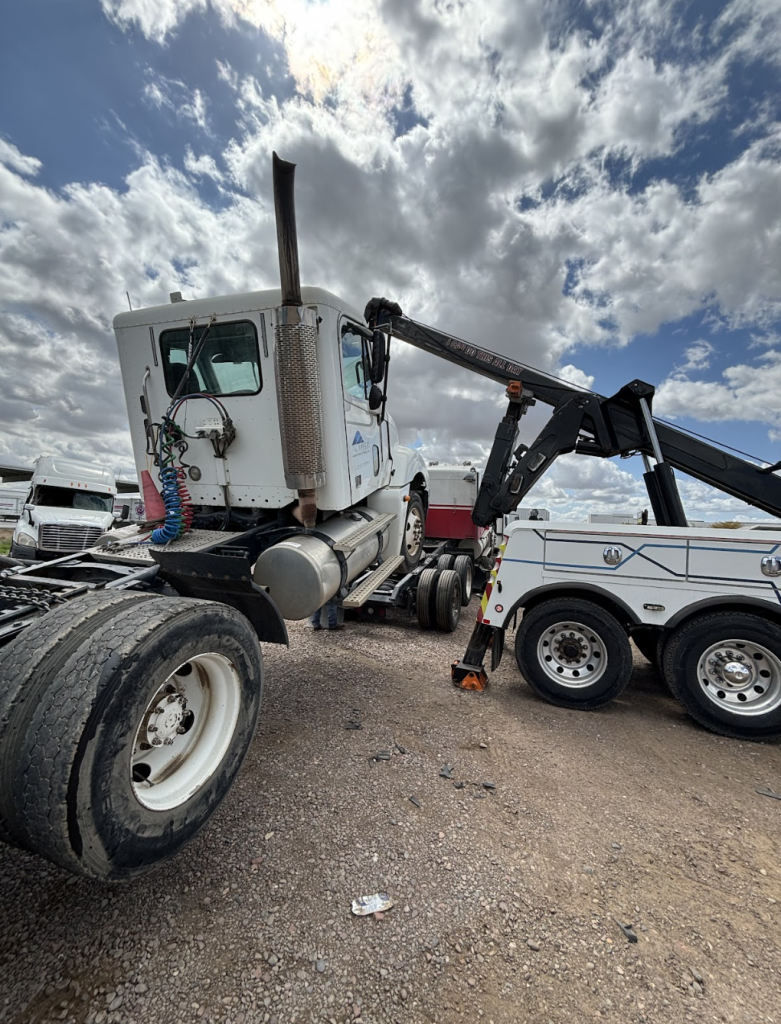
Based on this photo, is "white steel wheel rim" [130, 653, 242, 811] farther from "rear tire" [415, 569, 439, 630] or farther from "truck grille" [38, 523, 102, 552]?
"truck grille" [38, 523, 102, 552]

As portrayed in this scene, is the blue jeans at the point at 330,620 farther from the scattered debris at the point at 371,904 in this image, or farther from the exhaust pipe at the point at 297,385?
the scattered debris at the point at 371,904

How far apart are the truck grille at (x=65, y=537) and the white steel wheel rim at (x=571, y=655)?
9.54 metres

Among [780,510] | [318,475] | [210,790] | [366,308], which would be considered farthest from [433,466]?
[210,790]

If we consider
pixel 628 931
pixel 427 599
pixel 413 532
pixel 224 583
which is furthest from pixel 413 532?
pixel 628 931

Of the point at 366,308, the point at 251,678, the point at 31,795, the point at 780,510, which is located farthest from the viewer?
the point at 366,308

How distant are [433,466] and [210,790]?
32.8 feet

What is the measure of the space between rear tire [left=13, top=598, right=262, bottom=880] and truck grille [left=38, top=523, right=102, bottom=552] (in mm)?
9147

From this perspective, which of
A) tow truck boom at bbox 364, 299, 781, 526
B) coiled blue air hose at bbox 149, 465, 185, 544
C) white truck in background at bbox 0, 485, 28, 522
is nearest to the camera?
coiled blue air hose at bbox 149, 465, 185, 544

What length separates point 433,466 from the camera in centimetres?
1178

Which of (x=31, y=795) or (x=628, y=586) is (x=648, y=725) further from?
(x=31, y=795)

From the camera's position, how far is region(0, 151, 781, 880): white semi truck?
1.82 meters

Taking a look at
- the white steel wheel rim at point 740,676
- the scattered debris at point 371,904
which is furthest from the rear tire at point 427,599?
the scattered debris at point 371,904

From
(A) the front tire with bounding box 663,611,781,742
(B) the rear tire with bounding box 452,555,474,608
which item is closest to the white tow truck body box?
(A) the front tire with bounding box 663,611,781,742

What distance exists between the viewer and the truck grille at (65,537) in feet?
33.0
